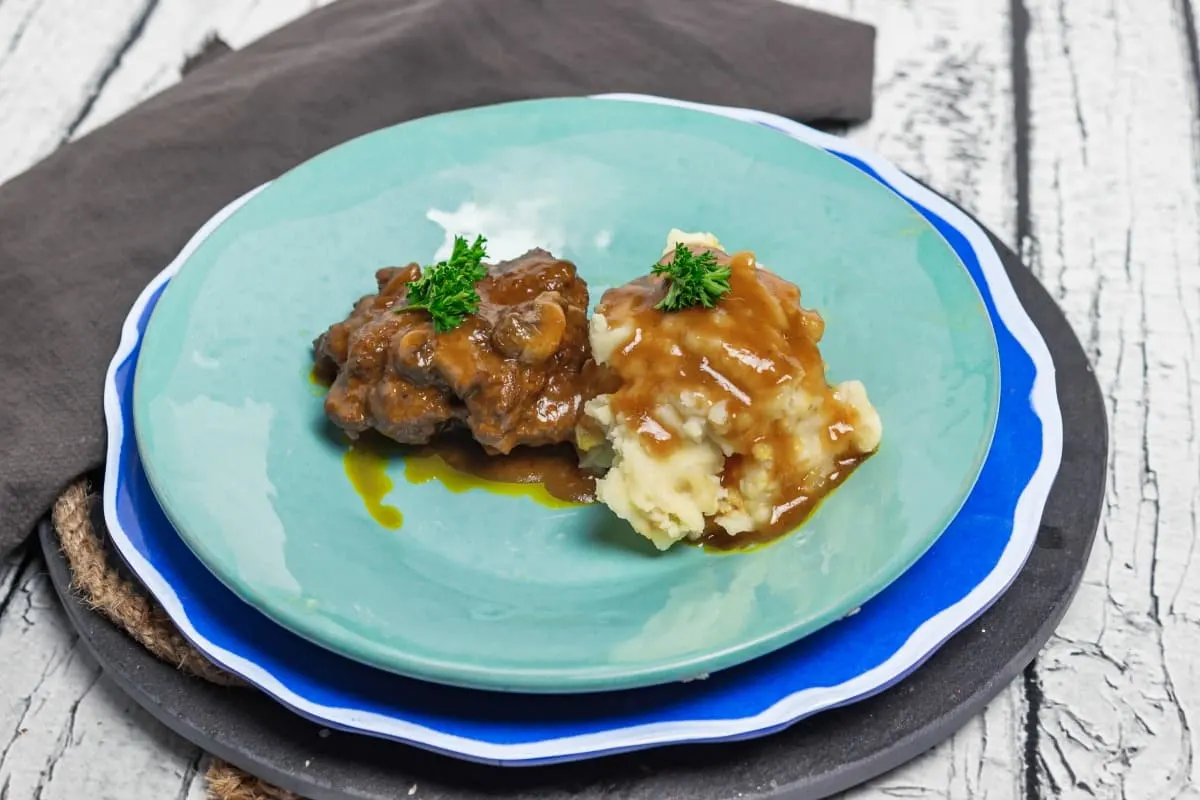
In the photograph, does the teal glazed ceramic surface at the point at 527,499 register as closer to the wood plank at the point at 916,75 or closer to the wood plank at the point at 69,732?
the wood plank at the point at 69,732

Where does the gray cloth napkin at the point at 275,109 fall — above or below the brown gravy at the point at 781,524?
above

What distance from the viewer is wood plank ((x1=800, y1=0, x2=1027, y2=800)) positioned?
6.05 m

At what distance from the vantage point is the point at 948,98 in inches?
255

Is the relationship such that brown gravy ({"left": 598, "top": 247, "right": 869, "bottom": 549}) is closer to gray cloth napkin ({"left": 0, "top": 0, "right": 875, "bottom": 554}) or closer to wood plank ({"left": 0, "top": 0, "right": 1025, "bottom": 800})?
gray cloth napkin ({"left": 0, "top": 0, "right": 875, "bottom": 554})

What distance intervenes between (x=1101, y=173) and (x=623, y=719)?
3.98 m

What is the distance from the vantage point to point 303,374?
450 cm

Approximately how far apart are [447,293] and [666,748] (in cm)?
162

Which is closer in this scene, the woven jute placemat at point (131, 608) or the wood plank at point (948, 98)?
the woven jute placemat at point (131, 608)

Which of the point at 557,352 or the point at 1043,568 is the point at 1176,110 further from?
the point at 557,352

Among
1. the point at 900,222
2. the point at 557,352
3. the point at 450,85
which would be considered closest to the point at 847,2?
the point at 450,85

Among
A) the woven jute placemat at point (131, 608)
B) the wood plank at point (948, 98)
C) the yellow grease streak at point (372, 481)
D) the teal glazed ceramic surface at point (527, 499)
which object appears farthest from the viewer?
the wood plank at point (948, 98)

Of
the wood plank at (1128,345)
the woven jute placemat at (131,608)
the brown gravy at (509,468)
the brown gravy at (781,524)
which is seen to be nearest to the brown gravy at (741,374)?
the brown gravy at (781,524)

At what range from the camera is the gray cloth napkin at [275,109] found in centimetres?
467

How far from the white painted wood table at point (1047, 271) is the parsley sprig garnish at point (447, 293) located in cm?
158
